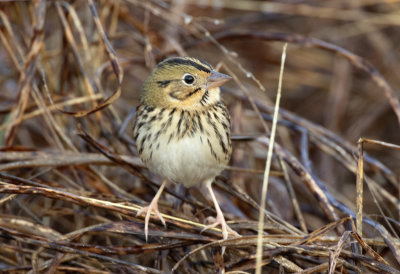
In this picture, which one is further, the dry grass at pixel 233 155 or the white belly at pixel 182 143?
the white belly at pixel 182 143

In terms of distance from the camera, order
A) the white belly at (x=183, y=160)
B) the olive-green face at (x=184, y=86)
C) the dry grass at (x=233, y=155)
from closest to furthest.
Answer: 1. the dry grass at (x=233, y=155)
2. the white belly at (x=183, y=160)
3. the olive-green face at (x=184, y=86)

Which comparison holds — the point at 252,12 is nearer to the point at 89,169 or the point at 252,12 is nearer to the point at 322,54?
the point at 322,54

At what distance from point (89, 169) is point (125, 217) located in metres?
0.49

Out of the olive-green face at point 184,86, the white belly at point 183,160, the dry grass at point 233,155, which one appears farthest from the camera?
the olive-green face at point 184,86

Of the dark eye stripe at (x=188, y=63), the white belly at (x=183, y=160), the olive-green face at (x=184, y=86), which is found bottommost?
the white belly at (x=183, y=160)

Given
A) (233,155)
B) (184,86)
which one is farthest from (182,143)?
(233,155)

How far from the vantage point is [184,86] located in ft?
8.18

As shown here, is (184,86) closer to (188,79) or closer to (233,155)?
(188,79)

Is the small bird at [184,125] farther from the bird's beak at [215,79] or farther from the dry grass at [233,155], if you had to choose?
the dry grass at [233,155]

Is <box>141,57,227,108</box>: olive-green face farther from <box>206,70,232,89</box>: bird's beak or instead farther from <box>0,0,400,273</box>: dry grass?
<box>0,0,400,273</box>: dry grass

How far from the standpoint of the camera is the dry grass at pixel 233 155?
87.4 inches

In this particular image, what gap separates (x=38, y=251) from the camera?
2.29m

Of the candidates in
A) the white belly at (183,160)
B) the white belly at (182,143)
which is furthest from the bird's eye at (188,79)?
the white belly at (183,160)

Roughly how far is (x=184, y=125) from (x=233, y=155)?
2.88 feet
